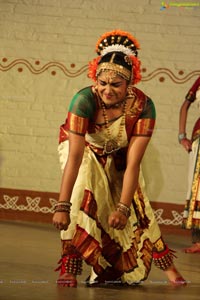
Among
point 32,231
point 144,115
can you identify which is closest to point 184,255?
point 32,231

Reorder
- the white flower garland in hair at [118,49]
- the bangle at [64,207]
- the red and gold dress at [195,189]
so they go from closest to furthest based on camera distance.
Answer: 1. the bangle at [64,207]
2. the white flower garland in hair at [118,49]
3. the red and gold dress at [195,189]

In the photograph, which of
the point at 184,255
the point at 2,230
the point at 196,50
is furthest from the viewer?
the point at 196,50

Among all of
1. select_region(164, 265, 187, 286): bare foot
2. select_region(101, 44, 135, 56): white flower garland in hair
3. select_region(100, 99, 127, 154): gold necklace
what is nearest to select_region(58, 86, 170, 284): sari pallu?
select_region(100, 99, 127, 154): gold necklace

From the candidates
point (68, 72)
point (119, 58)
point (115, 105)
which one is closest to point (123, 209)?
point (115, 105)

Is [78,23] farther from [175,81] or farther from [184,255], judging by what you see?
[184,255]

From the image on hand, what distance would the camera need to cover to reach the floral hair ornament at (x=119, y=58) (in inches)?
145

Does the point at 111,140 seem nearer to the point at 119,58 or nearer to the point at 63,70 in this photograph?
the point at 119,58

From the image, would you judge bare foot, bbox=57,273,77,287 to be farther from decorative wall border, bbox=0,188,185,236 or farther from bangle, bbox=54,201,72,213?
decorative wall border, bbox=0,188,185,236

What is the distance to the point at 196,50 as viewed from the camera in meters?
7.21

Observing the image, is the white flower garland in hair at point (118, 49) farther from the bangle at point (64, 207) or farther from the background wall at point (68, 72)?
the background wall at point (68, 72)

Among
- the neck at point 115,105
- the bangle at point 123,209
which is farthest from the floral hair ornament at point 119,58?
the bangle at point 123,209

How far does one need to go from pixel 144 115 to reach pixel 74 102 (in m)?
0.33

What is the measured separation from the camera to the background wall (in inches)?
285

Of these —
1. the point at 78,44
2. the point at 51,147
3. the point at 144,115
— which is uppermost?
the point at 78,44
